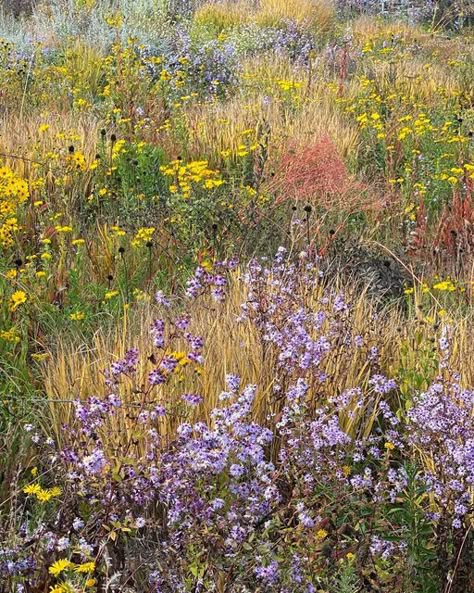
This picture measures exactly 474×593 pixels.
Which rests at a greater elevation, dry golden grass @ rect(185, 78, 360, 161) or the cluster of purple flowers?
the cluster of purple flowers

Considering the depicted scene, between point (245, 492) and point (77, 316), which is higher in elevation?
point (245, 492)

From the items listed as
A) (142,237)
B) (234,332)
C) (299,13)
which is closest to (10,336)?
(234,332)

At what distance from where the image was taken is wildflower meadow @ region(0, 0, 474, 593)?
2.18 metres

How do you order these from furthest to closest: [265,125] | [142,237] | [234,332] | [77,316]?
[265,125] → [142,237] → [77,316] → [234,332]

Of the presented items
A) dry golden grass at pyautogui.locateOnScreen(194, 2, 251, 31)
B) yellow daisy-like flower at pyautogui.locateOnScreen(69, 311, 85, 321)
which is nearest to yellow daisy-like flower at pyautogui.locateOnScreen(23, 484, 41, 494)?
yellow daisy-like flower at pyautogui.locateOnScreen(69, 311, 85, 321)

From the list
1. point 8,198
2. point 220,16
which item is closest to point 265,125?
point 8,198

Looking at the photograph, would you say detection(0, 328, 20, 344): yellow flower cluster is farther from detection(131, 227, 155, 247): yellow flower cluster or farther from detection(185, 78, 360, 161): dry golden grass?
detection(185, 78, 360, 161): dry golden grass

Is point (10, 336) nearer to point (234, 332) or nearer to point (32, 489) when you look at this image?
point (234, 332)

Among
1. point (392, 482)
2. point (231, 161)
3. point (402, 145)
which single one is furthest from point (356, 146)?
point (392, 482)

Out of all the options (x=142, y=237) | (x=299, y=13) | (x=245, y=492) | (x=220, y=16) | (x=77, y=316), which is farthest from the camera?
(x=220, y=16)

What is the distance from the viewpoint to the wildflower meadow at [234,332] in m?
2.18

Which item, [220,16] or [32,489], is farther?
[220,16]

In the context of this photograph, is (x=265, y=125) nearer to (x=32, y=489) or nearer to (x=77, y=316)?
(x=77, y=316)

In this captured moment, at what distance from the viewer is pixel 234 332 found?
342 centimetres
